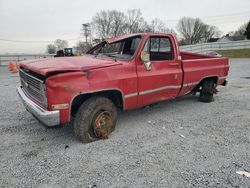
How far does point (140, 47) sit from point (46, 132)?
2.47 metres

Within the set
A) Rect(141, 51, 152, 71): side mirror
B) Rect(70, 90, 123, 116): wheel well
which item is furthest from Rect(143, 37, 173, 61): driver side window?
Rect(70, 90, 123, 116): wheel well

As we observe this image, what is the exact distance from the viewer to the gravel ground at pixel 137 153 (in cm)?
298

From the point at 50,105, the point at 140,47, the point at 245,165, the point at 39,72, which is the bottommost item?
the point at 245,165

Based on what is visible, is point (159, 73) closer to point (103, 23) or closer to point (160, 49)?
point (160, 49)

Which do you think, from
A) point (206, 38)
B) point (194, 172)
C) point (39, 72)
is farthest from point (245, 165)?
point (206, 38)

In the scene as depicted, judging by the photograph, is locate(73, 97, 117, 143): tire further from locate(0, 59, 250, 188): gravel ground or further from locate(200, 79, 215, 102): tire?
locate(200, 79, 215, 102): tire

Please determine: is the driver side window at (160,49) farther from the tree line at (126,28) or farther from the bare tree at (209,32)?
the bare tree at (209,32)

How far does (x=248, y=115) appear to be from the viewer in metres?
5.37

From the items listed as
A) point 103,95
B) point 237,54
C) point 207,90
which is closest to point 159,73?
point 103,95

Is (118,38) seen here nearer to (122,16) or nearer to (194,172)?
(194,172)

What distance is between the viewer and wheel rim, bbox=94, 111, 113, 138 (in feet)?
13.3

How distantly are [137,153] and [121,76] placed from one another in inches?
54.1

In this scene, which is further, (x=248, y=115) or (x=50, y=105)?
(x=248, y=115)

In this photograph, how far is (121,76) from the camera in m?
4.15
